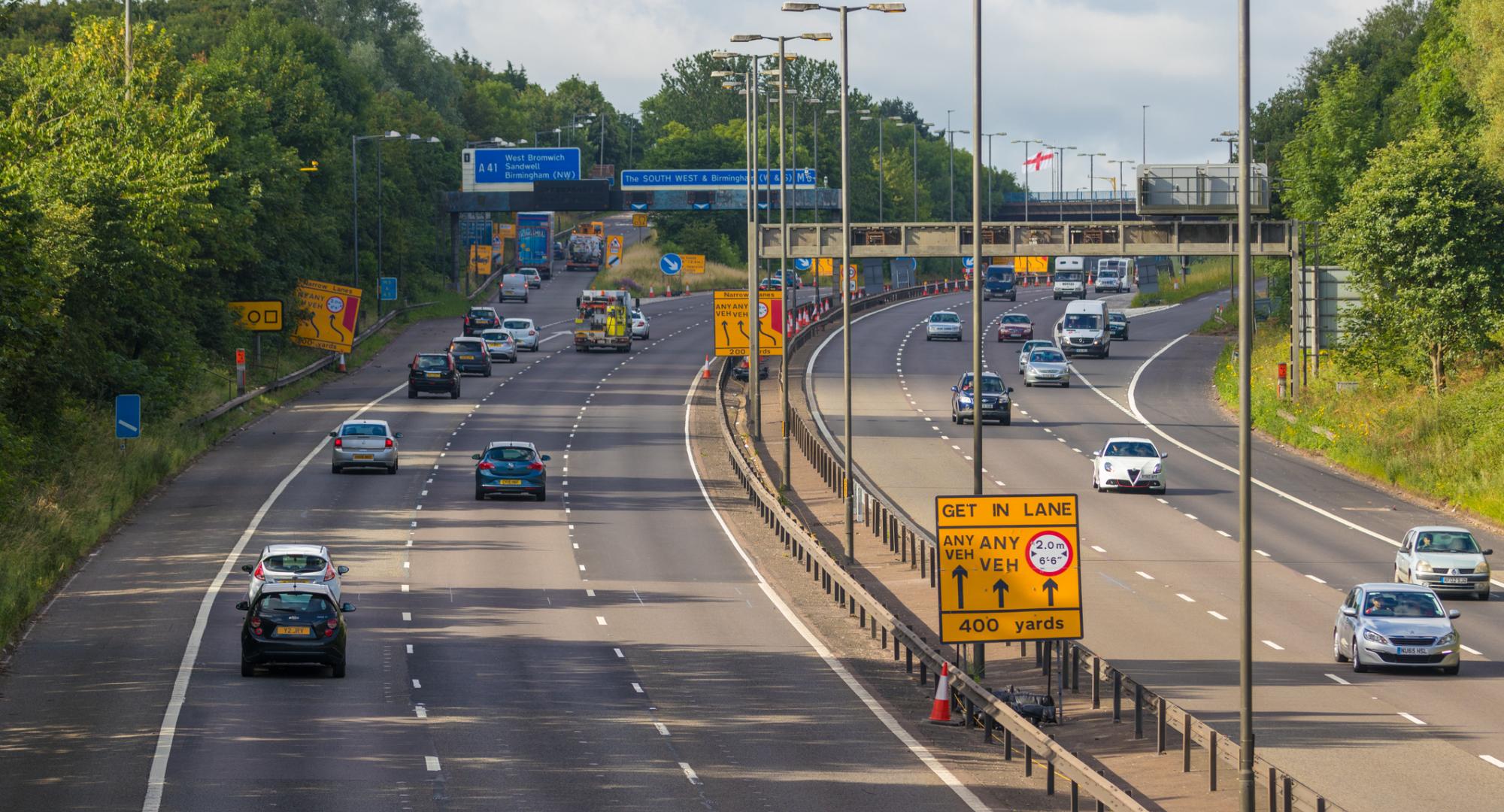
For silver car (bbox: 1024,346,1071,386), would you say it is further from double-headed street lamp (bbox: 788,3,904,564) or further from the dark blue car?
double-headed street lamp (bbox: 788,3,904,564)

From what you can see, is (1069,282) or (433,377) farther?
(1069,282)

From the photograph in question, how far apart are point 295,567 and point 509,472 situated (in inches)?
683

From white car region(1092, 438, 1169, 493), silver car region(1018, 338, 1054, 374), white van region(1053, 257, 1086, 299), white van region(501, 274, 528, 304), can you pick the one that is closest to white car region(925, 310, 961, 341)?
silver car region(1018, 338, 1054, 374)

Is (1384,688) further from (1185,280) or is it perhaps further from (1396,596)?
(1185,280)

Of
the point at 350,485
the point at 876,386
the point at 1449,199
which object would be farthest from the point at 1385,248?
the point at 350,485

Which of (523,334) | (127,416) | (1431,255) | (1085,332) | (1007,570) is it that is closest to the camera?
(1007,570)

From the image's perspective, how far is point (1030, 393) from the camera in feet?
257

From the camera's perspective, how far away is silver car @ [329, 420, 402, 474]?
54.5 metres

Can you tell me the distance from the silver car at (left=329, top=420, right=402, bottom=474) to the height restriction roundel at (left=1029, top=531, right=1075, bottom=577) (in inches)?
1247

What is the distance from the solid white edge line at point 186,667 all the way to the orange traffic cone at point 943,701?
7082 mm

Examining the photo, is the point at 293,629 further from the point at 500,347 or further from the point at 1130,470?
the point at 500,347

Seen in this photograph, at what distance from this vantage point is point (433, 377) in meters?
73.2

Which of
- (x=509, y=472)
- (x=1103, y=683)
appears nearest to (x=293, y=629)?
(x=1103, y=683)

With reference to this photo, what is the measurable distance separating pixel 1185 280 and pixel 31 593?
111928 mm
